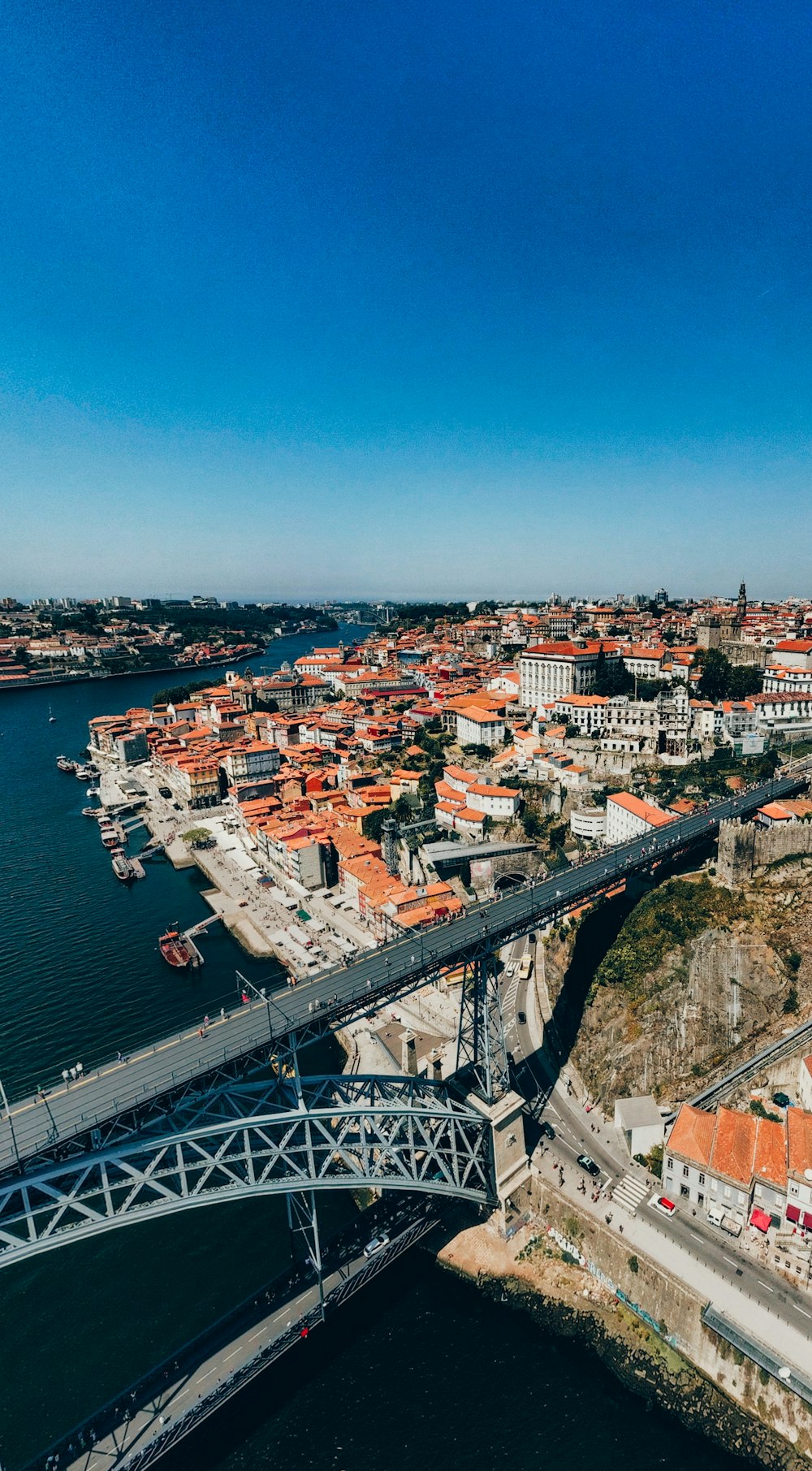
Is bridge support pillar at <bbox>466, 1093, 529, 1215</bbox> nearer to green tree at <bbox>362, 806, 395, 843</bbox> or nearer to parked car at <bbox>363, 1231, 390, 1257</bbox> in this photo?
parked car at <bbox>363, 1231, 390, 1257</bbox>

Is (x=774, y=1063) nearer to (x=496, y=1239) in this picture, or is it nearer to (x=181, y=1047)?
(x=496, y=1239)

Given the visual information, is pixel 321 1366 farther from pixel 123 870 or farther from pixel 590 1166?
pixel 123 870

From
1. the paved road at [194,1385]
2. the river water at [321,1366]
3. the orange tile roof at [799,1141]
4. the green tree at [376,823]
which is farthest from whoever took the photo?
the green tree at [376,823]

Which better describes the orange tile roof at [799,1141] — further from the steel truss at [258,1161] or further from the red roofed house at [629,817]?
the red roofed house at [629,817]

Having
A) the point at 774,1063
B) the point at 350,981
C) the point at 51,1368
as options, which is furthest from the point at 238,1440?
the point at 774,1063

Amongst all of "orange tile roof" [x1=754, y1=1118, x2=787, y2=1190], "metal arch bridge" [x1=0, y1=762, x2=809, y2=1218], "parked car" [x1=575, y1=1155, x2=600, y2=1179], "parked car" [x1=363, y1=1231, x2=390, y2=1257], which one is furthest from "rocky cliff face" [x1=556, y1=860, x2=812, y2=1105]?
"parked car" [x1=363, y1=1231, x2=390, y2=1257]

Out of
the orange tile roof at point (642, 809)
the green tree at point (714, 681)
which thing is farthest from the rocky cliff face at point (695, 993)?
the green tree at point (714, 681)

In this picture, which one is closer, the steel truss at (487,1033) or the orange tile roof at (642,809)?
the steel truss at (487,1033)
